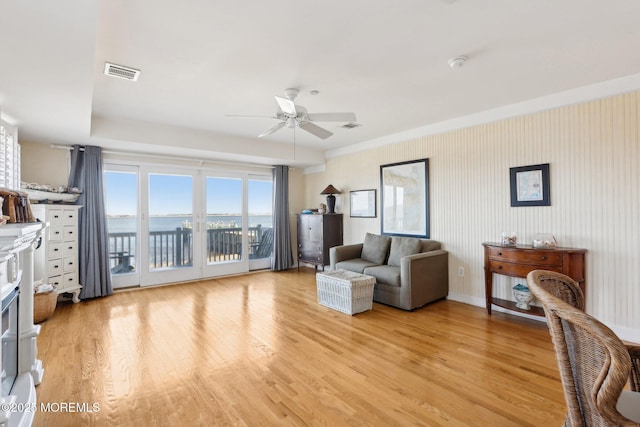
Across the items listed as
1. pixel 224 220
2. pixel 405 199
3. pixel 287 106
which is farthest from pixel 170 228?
pixel 405 199

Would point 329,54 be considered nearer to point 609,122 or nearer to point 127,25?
point 127,25

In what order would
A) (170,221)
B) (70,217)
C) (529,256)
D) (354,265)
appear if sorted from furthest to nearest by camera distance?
1. (170,221)
2. (354,265)
3. (70,217)
4. (529,256)

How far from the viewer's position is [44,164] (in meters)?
4.35

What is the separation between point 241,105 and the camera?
3627mm

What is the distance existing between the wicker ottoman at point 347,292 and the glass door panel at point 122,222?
323cm

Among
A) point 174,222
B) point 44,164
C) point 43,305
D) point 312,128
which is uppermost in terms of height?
point 312,128

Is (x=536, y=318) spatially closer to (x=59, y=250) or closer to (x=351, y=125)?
(x=351, y=125)

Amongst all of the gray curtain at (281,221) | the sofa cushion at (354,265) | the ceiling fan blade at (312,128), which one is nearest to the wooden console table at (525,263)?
the sofa cushion at (354,265)

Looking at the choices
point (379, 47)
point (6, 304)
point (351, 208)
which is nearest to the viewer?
point (6, 304)

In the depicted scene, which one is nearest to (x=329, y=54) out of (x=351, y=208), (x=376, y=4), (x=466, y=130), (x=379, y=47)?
(x=379, y=47)

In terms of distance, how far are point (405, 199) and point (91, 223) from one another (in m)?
4.69

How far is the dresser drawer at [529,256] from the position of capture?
3086mm

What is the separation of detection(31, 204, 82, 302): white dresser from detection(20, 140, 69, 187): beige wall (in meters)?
0.66

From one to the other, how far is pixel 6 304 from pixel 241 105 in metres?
2.74
